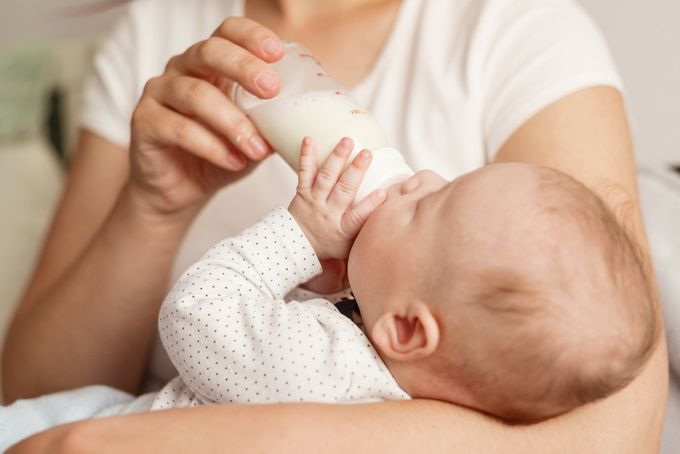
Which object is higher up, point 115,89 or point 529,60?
point 529,60

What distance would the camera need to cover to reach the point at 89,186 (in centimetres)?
134

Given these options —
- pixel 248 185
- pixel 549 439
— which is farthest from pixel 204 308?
pixel 248 185

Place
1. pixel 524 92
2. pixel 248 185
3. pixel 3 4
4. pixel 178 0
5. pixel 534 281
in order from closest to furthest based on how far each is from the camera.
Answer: pixel 534 281, pixel 524 92, pixel 248 185, pixel 178 0, pixel 3 4

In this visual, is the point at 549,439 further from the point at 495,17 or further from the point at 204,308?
the point at 495,17

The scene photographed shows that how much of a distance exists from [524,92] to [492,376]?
1.53 feet

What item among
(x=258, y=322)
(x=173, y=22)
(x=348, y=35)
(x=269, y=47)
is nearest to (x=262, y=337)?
(x=258, y=322)

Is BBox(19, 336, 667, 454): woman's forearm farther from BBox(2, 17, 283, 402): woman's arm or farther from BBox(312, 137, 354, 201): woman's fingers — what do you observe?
BBox(2, 17, 283, 402): woman's arm

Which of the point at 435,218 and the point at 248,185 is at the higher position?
the point at 435,218

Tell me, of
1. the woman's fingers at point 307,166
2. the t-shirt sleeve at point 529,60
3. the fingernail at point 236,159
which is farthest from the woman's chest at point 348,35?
the woman's fingers at point 307,166

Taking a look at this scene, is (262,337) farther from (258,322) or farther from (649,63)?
(649,63)

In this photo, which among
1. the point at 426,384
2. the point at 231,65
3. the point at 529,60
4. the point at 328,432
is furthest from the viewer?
the point at 529,60

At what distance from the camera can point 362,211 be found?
86 cm

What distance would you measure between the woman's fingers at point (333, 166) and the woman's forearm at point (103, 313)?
38 cm

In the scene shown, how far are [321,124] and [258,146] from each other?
100mm
